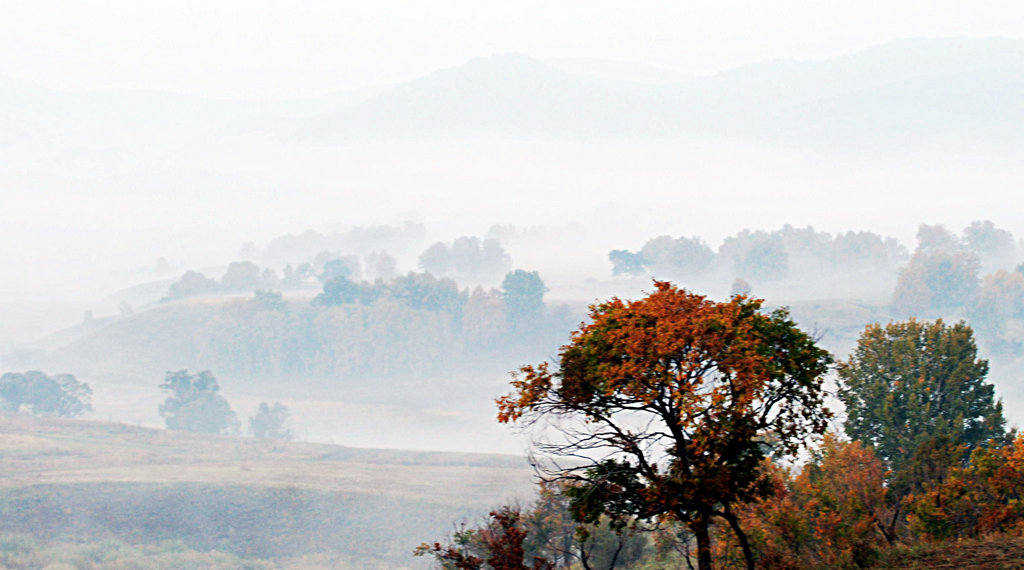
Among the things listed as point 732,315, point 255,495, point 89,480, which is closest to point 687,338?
point 732,315

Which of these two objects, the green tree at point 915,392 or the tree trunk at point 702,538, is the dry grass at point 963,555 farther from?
the green tree at point 915,392

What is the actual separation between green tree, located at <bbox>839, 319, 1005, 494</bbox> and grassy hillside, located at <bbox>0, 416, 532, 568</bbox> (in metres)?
56.4

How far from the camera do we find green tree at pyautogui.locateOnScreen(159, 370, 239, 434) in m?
191

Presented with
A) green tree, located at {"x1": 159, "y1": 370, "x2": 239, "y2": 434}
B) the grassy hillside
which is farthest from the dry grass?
green tree, located at {"x1": 159, "y1": 370, "x2": 239, "y2": 434}

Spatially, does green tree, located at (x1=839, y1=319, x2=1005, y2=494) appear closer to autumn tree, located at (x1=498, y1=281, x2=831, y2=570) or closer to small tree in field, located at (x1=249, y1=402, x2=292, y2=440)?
autumn tree, located at (x1=498, y1=281, x2=831, y2=570)

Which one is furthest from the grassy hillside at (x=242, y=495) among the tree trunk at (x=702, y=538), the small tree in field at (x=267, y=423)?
the tree trunk at (x=702, y=538)

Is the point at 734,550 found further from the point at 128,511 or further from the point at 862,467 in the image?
the point at 128,511

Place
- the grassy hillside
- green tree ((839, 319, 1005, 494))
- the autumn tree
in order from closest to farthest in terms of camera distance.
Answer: the autumn tree → green tree ((839, 319, 1005, 494)) → the grassy hillside

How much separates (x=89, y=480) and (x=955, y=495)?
392 ft

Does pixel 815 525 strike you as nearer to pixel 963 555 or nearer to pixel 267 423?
pixel 963 555

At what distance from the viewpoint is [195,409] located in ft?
628

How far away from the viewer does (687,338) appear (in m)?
22.6

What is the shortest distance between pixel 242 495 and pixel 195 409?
7844cm

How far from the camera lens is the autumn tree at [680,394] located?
22.5 m
